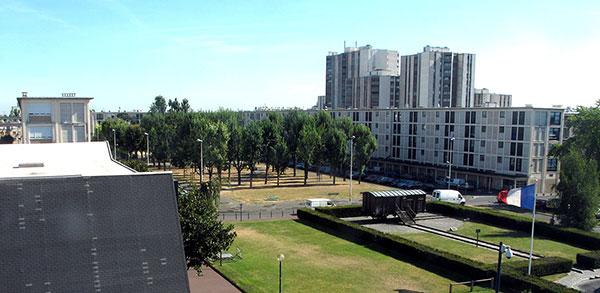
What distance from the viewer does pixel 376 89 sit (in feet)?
488

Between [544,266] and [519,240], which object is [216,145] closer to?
[519,240]

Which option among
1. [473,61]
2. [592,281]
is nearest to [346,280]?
[592,281]

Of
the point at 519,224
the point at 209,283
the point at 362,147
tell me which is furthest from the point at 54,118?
the point at 519,224

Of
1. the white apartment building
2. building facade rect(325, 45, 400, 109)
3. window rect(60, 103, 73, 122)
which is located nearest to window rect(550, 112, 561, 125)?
the white apartment building

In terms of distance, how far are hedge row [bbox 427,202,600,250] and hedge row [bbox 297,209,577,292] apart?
1468 cm

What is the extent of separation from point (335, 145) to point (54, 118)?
4452cm

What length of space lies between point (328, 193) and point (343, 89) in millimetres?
104189

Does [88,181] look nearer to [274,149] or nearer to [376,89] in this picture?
[274,149]

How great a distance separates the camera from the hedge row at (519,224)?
40.8 meters

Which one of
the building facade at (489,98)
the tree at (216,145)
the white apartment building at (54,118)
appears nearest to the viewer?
the tree at (216,145)

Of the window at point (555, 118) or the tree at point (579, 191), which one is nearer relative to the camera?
the tree at point (579, 191)

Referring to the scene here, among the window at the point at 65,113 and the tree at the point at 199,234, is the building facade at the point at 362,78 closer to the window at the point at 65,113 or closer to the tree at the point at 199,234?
the window at the point at 65,113

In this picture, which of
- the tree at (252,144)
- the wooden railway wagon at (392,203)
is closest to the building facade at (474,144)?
the wooden railway wagon at (392,203)

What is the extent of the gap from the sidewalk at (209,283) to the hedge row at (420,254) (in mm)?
13715
